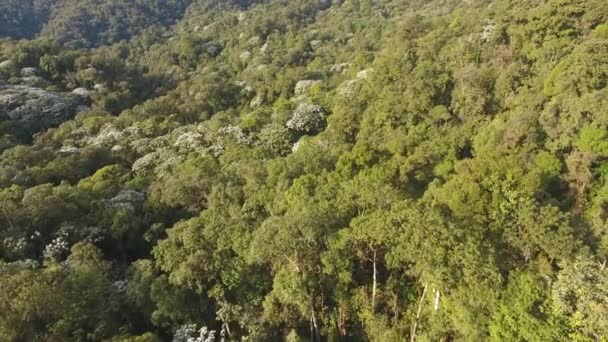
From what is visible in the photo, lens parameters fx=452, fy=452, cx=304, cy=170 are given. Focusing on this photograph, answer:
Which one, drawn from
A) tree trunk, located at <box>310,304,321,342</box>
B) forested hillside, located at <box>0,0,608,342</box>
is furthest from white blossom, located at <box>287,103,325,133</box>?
tree trunk, located at <box>310,304,321,342</box>

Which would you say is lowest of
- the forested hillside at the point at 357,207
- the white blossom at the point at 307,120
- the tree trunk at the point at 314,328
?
the white blossom at the point at 307,120

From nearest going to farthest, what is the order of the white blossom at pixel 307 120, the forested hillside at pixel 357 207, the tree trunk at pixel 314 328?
1. the forested hillside at pixel 357 207
2. the tree trunk at pixel 314 328
3. the white blossom at pixel 307 120

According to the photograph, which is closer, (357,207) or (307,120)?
(357,207)

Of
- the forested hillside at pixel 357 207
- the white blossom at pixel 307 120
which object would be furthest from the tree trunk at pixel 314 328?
the white blossom at pixel 307 120

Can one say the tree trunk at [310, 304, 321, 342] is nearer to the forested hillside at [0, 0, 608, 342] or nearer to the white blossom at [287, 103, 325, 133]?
the forested hillside at [0, 0, 608, 342]

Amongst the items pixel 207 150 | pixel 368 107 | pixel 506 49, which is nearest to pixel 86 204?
pixel 207 150

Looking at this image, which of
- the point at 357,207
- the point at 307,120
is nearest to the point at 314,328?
the point at 357,207

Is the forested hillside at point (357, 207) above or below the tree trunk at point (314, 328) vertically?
above

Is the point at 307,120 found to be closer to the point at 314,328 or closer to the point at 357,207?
the point at 357,207

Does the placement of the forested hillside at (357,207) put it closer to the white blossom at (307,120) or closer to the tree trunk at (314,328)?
the tree trunk at (314,328)
